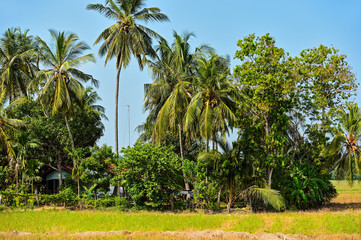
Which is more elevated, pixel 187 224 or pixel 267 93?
pixel 267 93

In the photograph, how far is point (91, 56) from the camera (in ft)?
94.6

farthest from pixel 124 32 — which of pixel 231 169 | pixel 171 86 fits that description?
pixel 231 169

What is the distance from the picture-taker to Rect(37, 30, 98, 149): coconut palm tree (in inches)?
1104

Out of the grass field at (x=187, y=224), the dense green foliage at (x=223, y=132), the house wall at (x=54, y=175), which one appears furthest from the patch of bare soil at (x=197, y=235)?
the house wall at (x=54, y=175)

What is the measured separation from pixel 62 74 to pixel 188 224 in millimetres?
17145

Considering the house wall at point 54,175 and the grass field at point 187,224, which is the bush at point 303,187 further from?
the house wall at point 54,175

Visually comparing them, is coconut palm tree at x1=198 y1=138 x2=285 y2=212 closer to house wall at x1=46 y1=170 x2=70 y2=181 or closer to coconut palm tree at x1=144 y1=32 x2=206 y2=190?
coconut palm tree at x1=144 y1=32 x2=206 y2=190

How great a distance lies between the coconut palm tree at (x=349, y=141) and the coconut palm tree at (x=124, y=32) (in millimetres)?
13966

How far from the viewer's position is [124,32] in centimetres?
2739

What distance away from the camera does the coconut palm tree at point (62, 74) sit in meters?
28.0

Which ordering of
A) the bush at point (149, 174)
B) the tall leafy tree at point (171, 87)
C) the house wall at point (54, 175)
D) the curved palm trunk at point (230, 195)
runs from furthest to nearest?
the house wall at point (54, 175) → the tall leafy tree at point (171, 87) → the curved palm trunk at point (230, 195) → the bush at point (149, 174)

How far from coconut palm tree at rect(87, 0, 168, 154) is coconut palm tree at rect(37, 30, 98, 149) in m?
2.23

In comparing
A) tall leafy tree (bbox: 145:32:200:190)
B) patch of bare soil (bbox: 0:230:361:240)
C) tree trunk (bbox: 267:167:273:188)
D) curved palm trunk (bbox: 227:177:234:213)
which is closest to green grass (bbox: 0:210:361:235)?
patch of bare soil (bbox: 0:230:361:240)

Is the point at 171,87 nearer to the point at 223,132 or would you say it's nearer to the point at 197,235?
the point at 223,132
